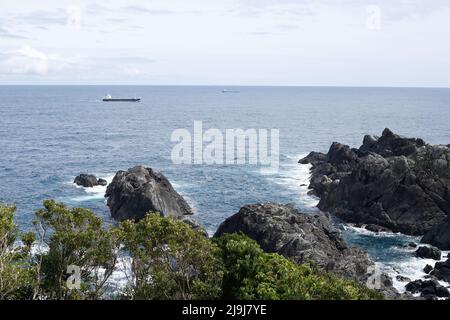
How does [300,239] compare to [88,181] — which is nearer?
[300,239]

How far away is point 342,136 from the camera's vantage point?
18625cm

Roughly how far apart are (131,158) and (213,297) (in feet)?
337

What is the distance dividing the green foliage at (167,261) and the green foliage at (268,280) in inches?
45.2

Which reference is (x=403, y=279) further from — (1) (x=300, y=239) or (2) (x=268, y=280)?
(2) (x=268, y=280)

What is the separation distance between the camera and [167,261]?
35.4 metres

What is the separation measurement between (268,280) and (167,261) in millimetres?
7654

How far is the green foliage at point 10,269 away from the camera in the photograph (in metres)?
28.9

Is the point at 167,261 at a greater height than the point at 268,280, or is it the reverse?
the point at 167,261

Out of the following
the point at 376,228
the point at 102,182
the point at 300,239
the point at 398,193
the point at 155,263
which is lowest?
the point at 376,228

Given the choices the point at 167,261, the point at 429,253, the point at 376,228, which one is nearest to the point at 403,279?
the point at 429,253

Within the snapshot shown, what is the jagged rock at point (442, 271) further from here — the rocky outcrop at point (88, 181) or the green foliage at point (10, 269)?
the rocky outcrop at point (88, 181)

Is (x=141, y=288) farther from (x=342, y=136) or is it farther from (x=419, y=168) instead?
(x=342, y=136)

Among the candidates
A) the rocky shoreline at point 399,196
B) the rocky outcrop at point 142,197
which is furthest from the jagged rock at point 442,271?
the rocky outcrop at point 142,197
